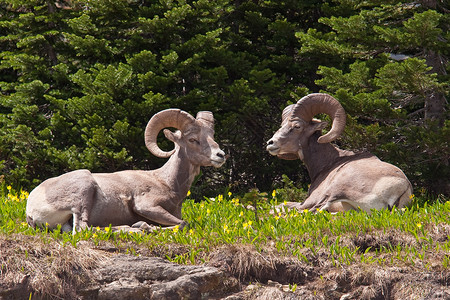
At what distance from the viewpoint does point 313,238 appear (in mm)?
8281

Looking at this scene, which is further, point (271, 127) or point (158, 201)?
point (271, 127)

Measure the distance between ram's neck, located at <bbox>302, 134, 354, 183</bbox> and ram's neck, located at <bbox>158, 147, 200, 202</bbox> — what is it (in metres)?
2.15

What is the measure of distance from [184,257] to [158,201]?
108 cm

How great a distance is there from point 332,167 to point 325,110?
857 millimetres

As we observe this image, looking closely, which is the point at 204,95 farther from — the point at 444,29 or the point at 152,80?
the point at 444,29

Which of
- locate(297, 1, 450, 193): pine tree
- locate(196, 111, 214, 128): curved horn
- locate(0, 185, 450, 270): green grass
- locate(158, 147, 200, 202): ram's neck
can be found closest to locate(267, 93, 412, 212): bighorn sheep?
locate(0, 185, 450, 270): green grass

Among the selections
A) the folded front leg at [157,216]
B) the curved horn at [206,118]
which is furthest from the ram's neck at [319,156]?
the folded front leg at [157,216]

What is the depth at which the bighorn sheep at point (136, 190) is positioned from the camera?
828 centimetres

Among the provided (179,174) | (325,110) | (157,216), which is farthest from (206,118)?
(325,110)

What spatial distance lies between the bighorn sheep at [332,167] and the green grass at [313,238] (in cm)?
40

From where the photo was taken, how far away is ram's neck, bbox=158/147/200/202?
29.8ft

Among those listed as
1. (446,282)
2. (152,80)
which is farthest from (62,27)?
(446,282)

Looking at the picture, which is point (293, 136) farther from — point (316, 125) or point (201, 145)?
point (201, 145)

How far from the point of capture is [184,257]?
796 centimetres
